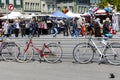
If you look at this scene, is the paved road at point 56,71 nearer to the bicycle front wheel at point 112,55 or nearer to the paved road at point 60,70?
the paved road at point 60,70

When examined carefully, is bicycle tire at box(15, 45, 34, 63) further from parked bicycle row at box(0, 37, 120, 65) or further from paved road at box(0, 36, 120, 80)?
paved road at box(0, 36, 120, 80)

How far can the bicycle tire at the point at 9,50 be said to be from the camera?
15.3 metres

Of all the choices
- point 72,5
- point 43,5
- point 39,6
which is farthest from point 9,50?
point 72,5

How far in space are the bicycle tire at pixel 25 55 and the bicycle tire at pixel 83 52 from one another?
159cm

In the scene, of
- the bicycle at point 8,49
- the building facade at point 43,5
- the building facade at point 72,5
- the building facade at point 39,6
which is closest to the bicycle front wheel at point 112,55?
the bicycle at point 8,49

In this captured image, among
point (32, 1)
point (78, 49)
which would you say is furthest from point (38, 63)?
point (32, 1)

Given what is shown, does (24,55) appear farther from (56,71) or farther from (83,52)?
(56,71)

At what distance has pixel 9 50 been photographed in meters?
15.3

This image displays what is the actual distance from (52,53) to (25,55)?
3.30 feet

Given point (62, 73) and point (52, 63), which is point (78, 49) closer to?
point (52, 63)

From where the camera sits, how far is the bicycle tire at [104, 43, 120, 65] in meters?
14.2

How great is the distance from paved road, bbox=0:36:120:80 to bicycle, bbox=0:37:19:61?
0.32 meters

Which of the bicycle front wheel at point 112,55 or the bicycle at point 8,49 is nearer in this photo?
the bicycle front wheel at point 112,55

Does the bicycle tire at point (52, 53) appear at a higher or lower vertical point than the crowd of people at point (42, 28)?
higher
